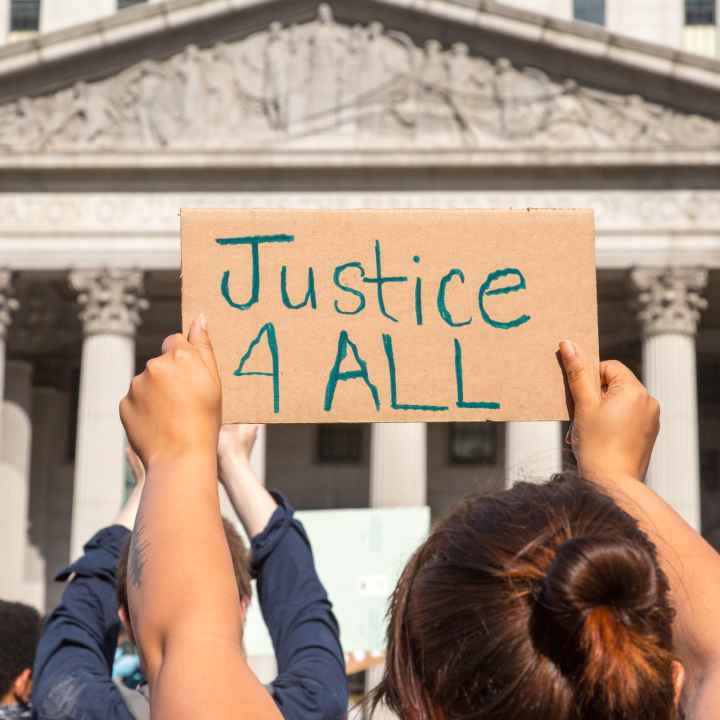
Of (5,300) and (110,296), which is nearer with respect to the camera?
(110,296)

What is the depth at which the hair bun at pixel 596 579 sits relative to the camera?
2658 mm

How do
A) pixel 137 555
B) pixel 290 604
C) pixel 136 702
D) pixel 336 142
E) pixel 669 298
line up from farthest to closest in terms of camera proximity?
pixel 336 142
pixel 669 298
pixel 290 604
pixel 136 702
pixel 137 555

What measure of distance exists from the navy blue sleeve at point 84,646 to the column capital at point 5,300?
A: 2961cm

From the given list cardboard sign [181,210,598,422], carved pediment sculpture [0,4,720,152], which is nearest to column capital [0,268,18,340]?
carved pediment sculpture [0,4,720,152]

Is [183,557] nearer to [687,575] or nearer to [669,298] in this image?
[687,575]

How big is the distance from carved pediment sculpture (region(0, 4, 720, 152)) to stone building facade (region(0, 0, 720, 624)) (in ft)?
0.14

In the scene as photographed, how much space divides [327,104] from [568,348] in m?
31.0

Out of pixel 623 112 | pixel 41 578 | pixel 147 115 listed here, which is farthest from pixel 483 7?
pixel 41 578

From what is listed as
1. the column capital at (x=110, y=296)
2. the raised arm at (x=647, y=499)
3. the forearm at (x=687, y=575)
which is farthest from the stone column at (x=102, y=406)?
the forearm at (x=687, y=575)

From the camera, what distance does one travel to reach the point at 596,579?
2676 mm

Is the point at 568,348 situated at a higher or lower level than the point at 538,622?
higher

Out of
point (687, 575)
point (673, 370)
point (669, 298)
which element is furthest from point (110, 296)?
point (687, 575)

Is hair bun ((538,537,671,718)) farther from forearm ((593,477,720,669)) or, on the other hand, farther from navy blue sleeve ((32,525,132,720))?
navy blue sleeve ((32,525,132,720))

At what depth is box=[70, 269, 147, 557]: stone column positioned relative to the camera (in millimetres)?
32750
